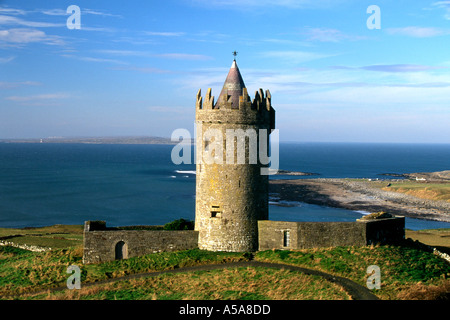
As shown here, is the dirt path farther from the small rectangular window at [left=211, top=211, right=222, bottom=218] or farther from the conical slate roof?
the conical slate roof

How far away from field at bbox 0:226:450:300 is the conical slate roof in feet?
30.0

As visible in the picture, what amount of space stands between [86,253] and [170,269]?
5.70 metres

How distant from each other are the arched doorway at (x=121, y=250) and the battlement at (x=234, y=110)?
8964 millimetres

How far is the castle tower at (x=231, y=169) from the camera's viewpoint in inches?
1057

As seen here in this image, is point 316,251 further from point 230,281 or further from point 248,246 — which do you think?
point 230,281

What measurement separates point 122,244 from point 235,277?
319 inches

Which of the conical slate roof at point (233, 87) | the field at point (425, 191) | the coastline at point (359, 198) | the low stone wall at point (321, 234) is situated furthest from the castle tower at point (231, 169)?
the field at point (425, 191)

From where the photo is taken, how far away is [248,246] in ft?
88.6

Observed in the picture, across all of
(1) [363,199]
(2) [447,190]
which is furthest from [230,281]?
(2) [447,190]

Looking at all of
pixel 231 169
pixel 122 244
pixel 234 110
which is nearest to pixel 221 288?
pixel 231 169

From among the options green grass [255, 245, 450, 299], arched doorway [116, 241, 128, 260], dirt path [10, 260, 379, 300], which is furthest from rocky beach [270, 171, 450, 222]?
arched doorway [116, 241, 128, 260]

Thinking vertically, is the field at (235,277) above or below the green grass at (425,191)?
above

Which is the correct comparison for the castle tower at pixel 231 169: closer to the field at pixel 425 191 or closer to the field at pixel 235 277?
the field at pixel 235 277

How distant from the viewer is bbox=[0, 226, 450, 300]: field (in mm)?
20688
